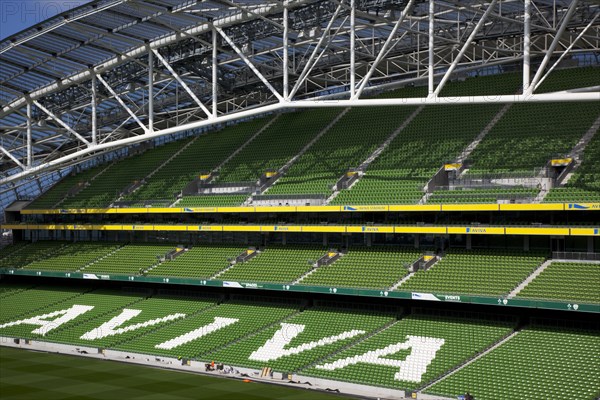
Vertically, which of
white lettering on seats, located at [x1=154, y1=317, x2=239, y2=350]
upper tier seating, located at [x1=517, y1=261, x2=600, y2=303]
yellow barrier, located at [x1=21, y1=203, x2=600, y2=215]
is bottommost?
white lettering on seats, located at [x1=154, y1=317, x2=239, y2=350]

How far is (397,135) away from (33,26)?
69.0ft

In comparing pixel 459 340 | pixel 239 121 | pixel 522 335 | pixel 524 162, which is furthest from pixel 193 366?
pixel 239 121

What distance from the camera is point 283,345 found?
3634 cm

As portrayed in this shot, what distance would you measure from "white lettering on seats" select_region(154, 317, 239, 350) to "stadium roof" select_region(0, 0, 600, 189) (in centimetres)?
1014

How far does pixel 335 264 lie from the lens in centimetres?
4100

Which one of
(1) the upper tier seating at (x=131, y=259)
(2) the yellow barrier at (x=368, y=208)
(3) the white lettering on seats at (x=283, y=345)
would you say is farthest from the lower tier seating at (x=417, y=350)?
(1) the upper tier seating at (x=131, y=259)

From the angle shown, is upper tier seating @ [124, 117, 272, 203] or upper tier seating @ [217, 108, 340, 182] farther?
upper tier seating @ [124, 117, 272, 203]

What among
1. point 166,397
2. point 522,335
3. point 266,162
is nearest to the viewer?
point 166,397

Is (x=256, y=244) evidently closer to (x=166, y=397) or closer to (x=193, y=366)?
(x=193, y=366)

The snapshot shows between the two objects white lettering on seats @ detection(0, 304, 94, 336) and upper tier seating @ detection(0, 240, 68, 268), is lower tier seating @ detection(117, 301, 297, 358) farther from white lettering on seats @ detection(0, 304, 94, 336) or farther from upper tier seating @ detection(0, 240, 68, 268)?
upper tier seating @ detection(0, 240, 68, 268)

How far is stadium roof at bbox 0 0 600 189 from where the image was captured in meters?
37.8

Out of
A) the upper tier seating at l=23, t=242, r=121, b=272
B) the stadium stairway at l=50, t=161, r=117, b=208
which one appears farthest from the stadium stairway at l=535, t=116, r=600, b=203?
the stadium stairway at l=50, t=161, r=117, b=208

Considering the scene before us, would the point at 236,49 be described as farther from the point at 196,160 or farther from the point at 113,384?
the point at 196,160

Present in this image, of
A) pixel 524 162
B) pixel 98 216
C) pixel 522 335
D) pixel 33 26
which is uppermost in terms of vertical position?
pixel 33 26
